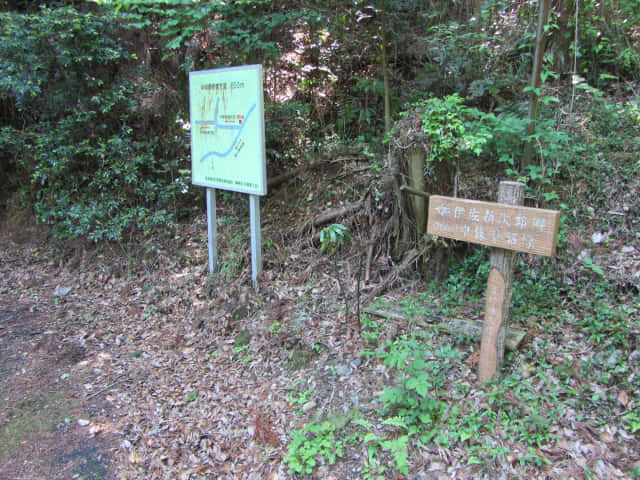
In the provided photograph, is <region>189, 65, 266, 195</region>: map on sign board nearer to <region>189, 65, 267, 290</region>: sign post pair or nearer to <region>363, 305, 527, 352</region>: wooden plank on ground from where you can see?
<region>189, 65, 267, 290</region>: sign post pair

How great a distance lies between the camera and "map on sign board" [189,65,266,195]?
209 inches

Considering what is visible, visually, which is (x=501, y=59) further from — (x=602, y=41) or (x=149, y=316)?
(x=149, y=316)

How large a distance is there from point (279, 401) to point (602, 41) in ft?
21.6

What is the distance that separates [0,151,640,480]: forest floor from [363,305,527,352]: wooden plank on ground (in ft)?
0.19

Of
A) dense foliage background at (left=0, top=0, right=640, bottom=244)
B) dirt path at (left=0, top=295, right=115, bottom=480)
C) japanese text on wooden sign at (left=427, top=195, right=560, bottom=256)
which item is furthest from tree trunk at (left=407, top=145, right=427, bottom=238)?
dirt path at (left=0, top=295, right=115, bottom=480)

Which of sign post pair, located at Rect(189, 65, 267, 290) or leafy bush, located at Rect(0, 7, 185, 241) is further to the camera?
leafy bush, located at Rect(0, 7, 185, 241)

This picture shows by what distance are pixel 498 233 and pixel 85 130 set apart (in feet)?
22.9

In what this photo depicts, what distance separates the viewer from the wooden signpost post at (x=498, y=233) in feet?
10.3

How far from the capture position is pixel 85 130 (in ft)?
25.0

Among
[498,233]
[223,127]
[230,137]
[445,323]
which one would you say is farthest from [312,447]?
[223,127]

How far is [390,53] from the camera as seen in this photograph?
7.36 meters

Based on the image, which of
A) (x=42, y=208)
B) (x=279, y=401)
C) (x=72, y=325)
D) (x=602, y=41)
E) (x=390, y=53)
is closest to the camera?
(x=279, y=401)

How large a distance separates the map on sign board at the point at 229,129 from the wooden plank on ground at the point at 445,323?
6.43 feet

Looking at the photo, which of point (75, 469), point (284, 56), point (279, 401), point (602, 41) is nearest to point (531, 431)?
point (279, 401)
